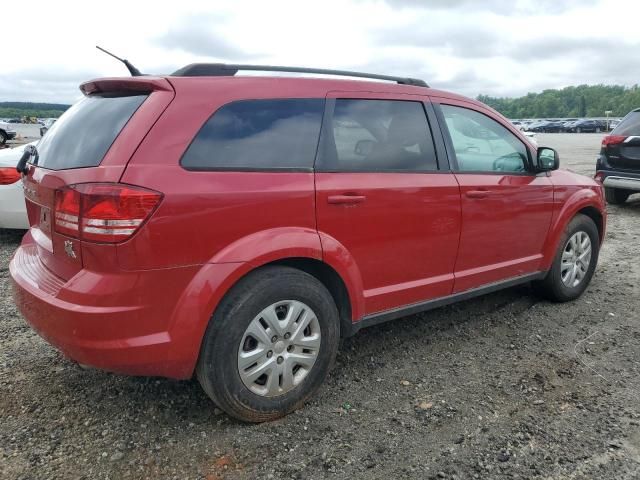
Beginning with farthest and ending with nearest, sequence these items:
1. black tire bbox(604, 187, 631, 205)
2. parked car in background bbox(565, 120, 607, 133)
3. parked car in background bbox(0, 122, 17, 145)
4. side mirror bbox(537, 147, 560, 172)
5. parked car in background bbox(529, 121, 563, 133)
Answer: parked car in background bbox(529, 121, 563, 133) < parked car in background bbox(565, 120, 607, 133) < parked car in background bbox(0, 122, 17, 145) < black tire bbox(604, 187, 631, 205) < side mirror bbox(537, 147, 560, 172)

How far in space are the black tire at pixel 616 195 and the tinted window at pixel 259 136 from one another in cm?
801

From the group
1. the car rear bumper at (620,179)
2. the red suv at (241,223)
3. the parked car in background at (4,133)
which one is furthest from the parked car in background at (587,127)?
the red suv at (241,223)

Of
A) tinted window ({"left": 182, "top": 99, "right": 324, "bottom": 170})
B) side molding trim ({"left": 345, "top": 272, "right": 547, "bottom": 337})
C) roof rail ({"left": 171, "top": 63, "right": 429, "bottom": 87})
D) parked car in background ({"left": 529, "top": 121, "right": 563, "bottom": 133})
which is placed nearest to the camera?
tinted window ({"left": 182, "top": 99, "right": 324, "bottom": 170})

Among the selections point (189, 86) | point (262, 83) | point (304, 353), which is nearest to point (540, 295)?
point (304, 353)

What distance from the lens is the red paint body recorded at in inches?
89.9

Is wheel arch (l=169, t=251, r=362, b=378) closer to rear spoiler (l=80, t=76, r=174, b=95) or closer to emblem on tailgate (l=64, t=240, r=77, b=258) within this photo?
emblem on tailgate (l=64, t=240, r=77, b=258)

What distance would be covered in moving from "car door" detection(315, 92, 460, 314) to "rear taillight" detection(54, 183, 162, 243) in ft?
2.93

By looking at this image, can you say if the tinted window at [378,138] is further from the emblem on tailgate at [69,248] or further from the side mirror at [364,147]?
the emblem on tailgate at [69,248]

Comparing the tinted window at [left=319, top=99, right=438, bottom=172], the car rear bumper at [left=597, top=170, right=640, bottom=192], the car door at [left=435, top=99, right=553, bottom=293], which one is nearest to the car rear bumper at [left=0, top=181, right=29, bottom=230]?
the tinted window at [left=319, top=99, right=438, bottom=172]

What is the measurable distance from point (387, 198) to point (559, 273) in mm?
2134

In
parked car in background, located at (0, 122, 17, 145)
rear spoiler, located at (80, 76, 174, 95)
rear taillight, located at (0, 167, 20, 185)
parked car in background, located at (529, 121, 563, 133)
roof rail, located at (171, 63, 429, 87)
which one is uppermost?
roof rail, located at (171, 63, 429, 87)

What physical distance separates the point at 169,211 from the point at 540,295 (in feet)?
11.3

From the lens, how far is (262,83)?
2707mm

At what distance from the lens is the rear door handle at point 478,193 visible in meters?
3.44
